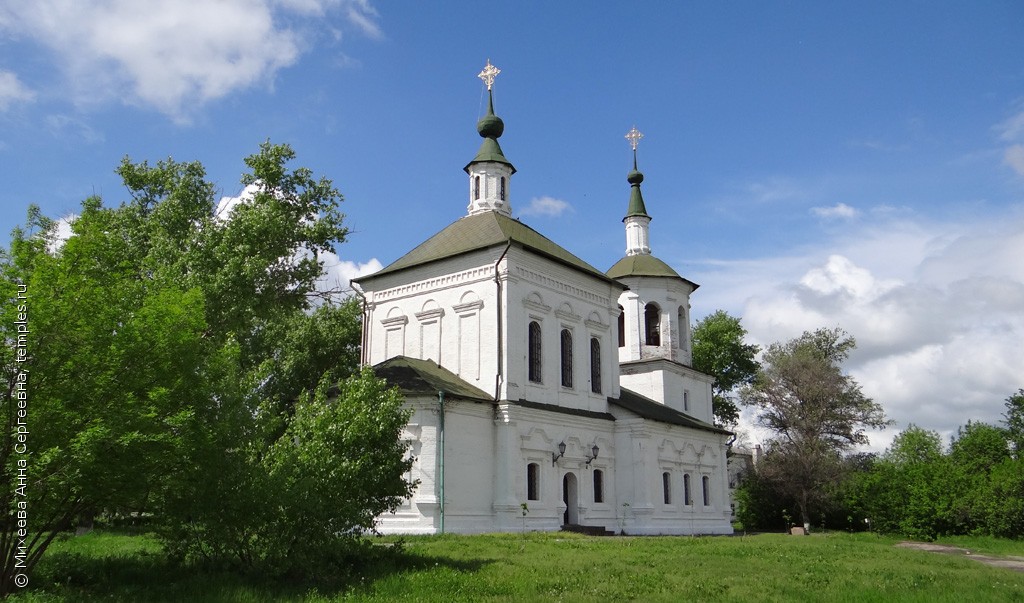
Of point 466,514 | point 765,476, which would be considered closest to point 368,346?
point 466,514

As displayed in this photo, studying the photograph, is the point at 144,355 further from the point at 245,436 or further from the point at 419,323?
the point at 419,323

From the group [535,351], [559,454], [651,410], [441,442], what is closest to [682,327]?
[651,410]

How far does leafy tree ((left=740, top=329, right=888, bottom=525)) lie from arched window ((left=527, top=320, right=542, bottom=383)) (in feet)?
51.1

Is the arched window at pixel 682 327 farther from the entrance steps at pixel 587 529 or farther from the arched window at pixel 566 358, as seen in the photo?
the entrance steps at pixel 587 529

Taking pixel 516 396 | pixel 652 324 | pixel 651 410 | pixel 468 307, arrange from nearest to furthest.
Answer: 1. pixel 516 396
2. pixel 468 307
3. pixel 651 410
4. pixel 652 324

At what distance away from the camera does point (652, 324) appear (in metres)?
34.3

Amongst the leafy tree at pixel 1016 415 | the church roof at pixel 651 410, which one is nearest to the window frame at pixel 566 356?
the church roof at pixel 651 410

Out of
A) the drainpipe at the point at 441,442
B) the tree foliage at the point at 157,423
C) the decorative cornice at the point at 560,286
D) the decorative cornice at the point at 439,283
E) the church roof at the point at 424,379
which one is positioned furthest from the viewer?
the decorative cornice at the point at 560,286

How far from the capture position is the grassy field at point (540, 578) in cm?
1062

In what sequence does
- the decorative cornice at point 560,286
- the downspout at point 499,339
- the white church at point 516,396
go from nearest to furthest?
the white church at point 516,396, the downspout at point 499,339, the decorative cornice at point 560,286

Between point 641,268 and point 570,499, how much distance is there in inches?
518

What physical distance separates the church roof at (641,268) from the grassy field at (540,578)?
19509mm

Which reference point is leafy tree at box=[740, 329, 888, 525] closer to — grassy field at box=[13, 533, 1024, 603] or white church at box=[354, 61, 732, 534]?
white church at box=[354, 61, 732, 534]

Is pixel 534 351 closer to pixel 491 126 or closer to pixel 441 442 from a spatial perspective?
pixel 441 442
